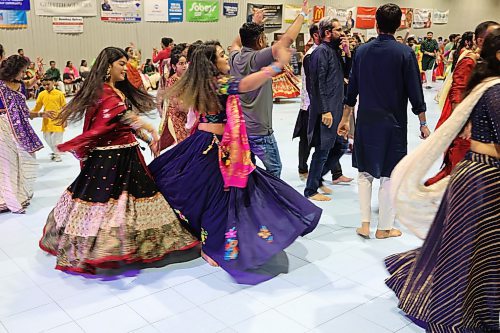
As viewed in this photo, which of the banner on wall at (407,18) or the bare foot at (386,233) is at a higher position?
the banner on wall at (407,18)

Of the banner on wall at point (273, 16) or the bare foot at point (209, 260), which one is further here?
the banner on wall at point (273, 16)

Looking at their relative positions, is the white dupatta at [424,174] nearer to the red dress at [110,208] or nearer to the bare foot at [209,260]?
the bare foot at [209,260]

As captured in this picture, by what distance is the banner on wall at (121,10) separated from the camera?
14328 mm

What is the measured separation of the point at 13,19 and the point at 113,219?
1140cm

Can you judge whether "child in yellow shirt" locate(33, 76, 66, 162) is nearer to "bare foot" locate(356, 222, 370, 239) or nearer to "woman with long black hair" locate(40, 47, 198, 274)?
"woman with long black hair" locate(40, 47, 198, 274)

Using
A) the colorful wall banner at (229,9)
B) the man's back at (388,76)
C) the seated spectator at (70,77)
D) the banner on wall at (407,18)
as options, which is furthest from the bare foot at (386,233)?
the banner on wall at (407,18)

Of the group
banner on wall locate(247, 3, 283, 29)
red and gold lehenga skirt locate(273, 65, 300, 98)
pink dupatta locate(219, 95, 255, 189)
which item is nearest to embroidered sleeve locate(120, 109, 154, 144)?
pink dupatta locate(219, 95, 255, 189)

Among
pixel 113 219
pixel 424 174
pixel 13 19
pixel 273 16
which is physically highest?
pixel 273 16

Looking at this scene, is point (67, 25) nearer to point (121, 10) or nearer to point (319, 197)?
point (121, 10)

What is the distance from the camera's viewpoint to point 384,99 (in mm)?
3705

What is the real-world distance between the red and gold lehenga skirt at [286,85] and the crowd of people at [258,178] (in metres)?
7.73

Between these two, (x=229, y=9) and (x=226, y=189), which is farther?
(x=229, y=9)

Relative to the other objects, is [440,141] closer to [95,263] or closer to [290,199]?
[290,199]

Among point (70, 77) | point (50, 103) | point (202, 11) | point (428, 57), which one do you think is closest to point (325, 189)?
point (50, 103)
